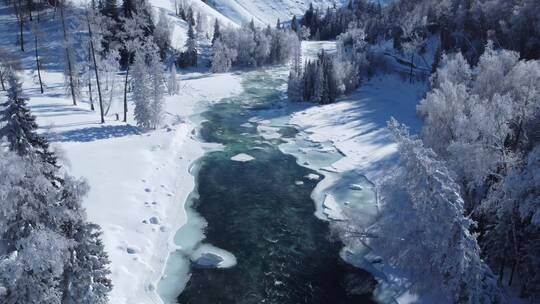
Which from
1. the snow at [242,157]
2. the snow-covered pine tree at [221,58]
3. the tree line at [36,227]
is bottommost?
the snow at [242,157]

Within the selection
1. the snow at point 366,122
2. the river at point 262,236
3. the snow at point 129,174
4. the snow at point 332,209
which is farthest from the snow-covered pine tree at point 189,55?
the snow at point 332,209

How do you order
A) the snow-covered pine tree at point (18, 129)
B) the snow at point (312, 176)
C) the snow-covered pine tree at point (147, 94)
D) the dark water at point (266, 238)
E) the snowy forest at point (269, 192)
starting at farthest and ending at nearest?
the snow-covered pine tree at point (147, 94) < the snow at point (312, 176) < the dark water at point (266, 238) < the snowy forest at point (269, 192) < the snow-covered pine tree at point (18, 129)

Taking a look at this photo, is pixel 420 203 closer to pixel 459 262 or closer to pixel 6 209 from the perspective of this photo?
pixel 459 262

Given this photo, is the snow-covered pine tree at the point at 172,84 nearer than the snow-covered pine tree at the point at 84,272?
No

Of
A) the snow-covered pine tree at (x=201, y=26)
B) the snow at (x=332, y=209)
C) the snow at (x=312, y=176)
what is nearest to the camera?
the snow at (x=332, y=209)

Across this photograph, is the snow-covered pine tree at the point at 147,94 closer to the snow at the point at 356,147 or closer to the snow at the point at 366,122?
the snow at the point at 356,147

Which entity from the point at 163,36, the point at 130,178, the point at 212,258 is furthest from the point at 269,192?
the point at 163,36

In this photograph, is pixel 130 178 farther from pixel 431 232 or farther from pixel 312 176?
pixel 431 232

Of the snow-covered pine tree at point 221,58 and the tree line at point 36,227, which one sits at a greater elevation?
the snow-covered pine tree at point 221,58
